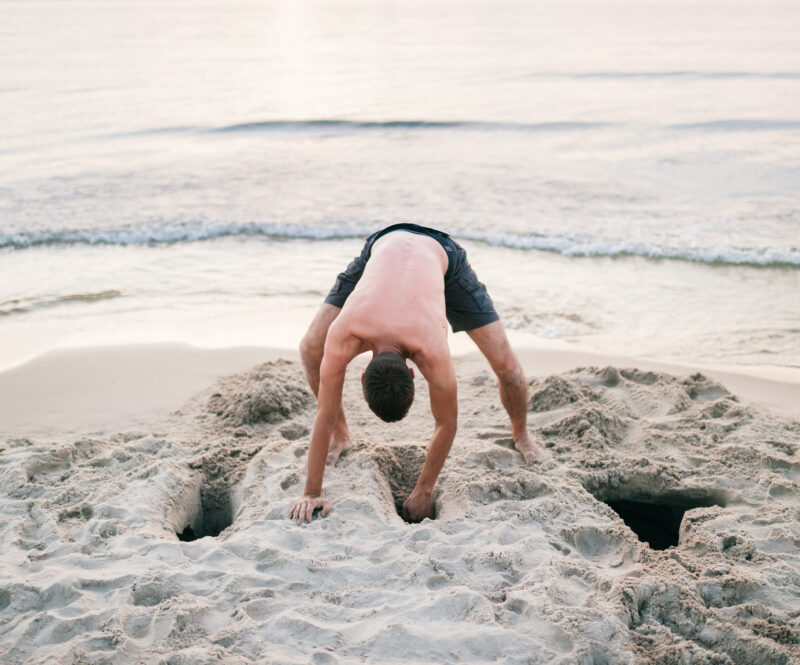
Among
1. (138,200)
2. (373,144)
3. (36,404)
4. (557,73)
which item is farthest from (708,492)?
(557,73)

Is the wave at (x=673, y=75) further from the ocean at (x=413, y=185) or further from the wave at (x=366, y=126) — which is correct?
the wave at (x=366, y=126)

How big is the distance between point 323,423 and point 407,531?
652 mm

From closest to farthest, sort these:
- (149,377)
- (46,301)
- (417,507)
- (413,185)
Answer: (417,507) < (149,377) < (46,301) < (413,185)

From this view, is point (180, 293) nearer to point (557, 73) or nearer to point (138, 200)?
point (138, 200)

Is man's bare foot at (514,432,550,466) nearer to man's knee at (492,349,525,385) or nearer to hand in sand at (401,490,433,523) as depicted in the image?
man's knee at (492,349,525,385)

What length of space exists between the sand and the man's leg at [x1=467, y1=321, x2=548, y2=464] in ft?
0.32

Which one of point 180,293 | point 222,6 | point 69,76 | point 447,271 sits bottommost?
point 180,293

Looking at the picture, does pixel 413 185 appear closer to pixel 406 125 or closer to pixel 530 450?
pixel 406 125

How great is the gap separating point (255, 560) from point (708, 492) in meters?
2.37

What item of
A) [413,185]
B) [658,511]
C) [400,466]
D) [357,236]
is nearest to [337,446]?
[400,466]

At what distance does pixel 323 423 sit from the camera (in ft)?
11.0

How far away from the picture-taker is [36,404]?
487 centimetres

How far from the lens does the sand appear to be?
2.68 meters

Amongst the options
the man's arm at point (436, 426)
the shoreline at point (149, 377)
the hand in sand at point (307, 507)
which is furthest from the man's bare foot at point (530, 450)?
the hand in sand at point (307, 507)
